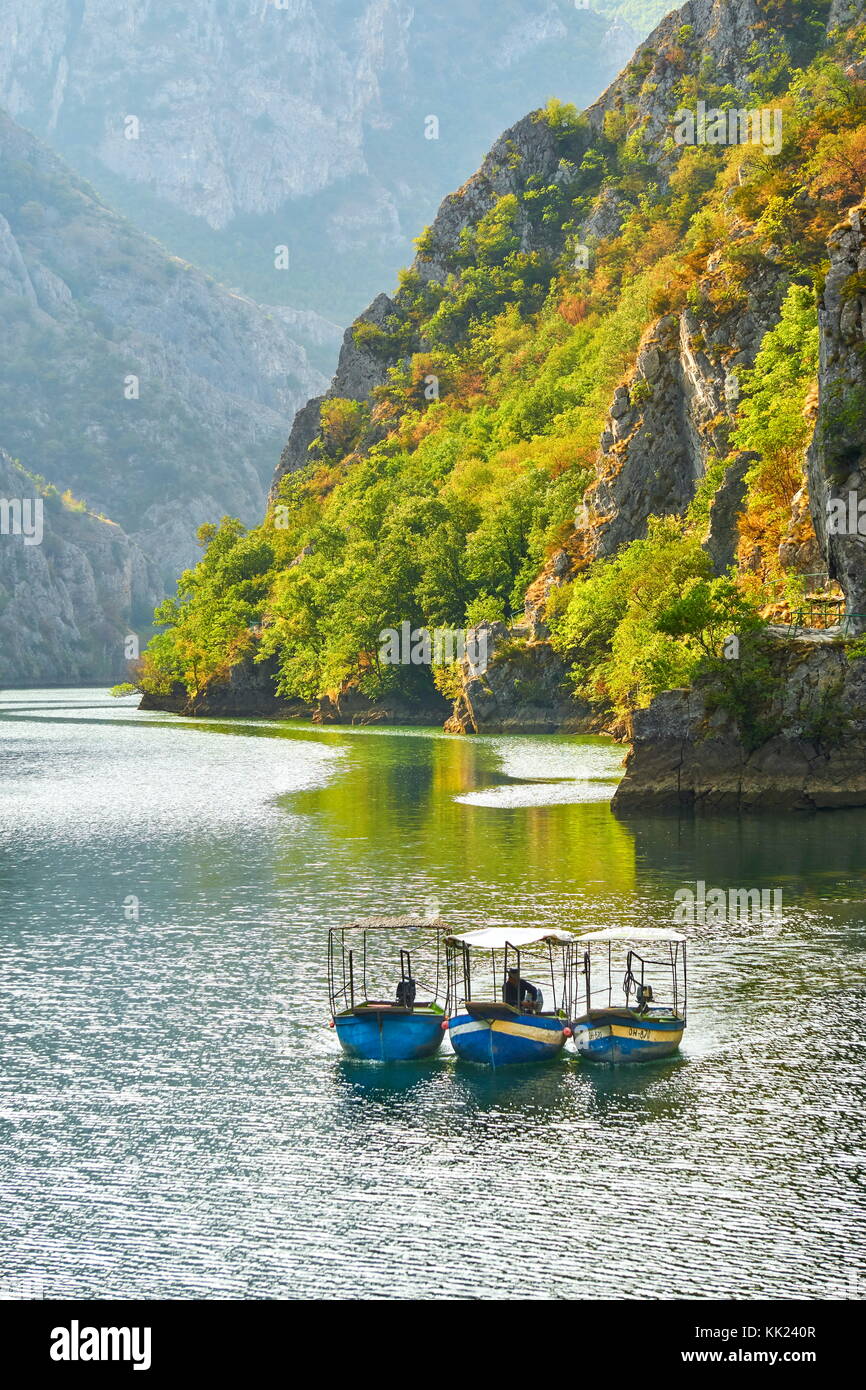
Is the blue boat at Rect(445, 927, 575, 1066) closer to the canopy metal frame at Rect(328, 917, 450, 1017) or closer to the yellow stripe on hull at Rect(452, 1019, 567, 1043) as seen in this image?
the yellow stripe on hull at Rect(452, 1019, 567, 1043)

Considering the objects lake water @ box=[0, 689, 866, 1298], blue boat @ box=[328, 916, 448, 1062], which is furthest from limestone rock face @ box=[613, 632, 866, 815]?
blue boat @ box=[328, 916, 448, 1062]

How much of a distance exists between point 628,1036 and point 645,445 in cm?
10073

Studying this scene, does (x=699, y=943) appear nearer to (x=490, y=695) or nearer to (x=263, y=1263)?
(x=263, y=1263)

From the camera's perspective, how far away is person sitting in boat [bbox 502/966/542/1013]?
3287 centimetres

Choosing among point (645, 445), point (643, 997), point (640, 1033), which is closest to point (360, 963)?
point (643, 997)

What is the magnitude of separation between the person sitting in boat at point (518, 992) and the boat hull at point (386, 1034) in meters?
2.15

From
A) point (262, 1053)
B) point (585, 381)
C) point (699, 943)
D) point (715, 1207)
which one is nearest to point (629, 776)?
point (699, 943)

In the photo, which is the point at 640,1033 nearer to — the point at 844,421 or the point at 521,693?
the point at 844,421

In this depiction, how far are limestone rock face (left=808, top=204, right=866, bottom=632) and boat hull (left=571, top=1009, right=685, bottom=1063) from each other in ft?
146

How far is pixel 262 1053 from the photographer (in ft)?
107

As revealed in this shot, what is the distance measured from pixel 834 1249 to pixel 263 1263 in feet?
31.0

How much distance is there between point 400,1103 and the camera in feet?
96.5

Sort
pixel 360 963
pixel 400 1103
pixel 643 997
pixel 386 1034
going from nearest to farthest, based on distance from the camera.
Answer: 1. pixel 400 1103
2. pixel 386 1034
3. pixel 643 997
4. pixel 360 963

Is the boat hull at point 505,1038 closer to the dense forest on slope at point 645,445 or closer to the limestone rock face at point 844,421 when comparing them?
the dense forest on slope at point 645,445
